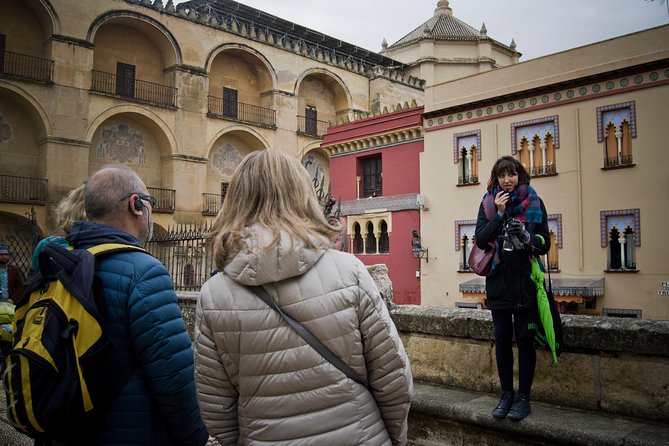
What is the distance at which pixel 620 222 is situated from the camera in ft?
57.7

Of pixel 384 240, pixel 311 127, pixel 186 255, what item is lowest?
pixel 186 255

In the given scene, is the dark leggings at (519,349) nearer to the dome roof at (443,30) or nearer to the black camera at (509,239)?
the black camera at (509,239)

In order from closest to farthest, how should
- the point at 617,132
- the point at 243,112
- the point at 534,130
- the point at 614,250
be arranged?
the point at 614,250
the point at 617,132
the point at 534,130
the point at 243,112

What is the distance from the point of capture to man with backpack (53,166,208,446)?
203 cm

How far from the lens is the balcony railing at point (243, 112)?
2847cm

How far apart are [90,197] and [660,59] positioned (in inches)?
749

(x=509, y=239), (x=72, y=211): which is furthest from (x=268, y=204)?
(x=509, y=239)

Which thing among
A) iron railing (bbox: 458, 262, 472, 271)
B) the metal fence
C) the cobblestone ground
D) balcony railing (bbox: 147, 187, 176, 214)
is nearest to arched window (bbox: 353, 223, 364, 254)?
iron railing (bbox: 458, 262, 472, 271)

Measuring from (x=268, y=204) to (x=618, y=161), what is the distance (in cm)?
1862

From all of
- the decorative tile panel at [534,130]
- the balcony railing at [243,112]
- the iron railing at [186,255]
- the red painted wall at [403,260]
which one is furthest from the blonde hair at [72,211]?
the balcony railing at [243,112]

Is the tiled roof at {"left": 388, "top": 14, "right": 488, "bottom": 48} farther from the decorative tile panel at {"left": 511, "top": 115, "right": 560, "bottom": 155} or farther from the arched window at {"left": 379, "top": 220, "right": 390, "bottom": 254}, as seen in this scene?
the decorative tile panel at {"left": 511, "top": 115, "right": 560, "bottom": 155}

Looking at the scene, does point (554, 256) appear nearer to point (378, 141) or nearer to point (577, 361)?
point (378, 141)

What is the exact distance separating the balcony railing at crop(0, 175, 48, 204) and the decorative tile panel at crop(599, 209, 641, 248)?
21.0 metres

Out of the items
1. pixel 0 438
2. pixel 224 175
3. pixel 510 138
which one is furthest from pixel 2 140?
pixel 0 438
